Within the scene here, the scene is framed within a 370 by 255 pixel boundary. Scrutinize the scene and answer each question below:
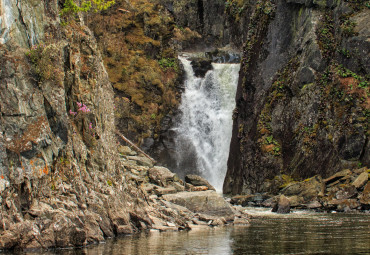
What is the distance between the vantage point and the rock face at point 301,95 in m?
26.8

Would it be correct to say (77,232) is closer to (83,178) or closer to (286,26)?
(83,178)

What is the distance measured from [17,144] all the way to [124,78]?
3250cm

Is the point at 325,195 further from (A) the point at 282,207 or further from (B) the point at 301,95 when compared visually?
(B) the point at 301,95

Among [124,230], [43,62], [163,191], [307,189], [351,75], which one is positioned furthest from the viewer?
[351,75]

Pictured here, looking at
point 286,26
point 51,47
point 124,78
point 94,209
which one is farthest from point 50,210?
point 124,78

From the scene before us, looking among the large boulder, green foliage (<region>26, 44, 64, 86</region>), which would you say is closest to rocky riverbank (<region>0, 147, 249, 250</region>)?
the large boulder

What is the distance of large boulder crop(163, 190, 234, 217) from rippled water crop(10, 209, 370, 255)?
6.21 ft

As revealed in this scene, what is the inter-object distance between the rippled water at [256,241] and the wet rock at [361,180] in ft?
23.1

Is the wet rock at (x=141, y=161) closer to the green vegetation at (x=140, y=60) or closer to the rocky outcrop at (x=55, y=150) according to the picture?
the rocky outcrop at (x=55, y=150)

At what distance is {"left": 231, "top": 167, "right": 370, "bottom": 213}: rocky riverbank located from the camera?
2136 centimetres

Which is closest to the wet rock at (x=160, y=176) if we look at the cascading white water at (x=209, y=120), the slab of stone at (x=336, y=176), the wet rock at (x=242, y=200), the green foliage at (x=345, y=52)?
the wet rock at (x=242, y=200)

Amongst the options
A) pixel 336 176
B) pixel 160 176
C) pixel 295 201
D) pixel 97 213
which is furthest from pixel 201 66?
pixel 97 213

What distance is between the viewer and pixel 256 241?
456 inches

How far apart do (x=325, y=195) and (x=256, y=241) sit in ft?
43.9
